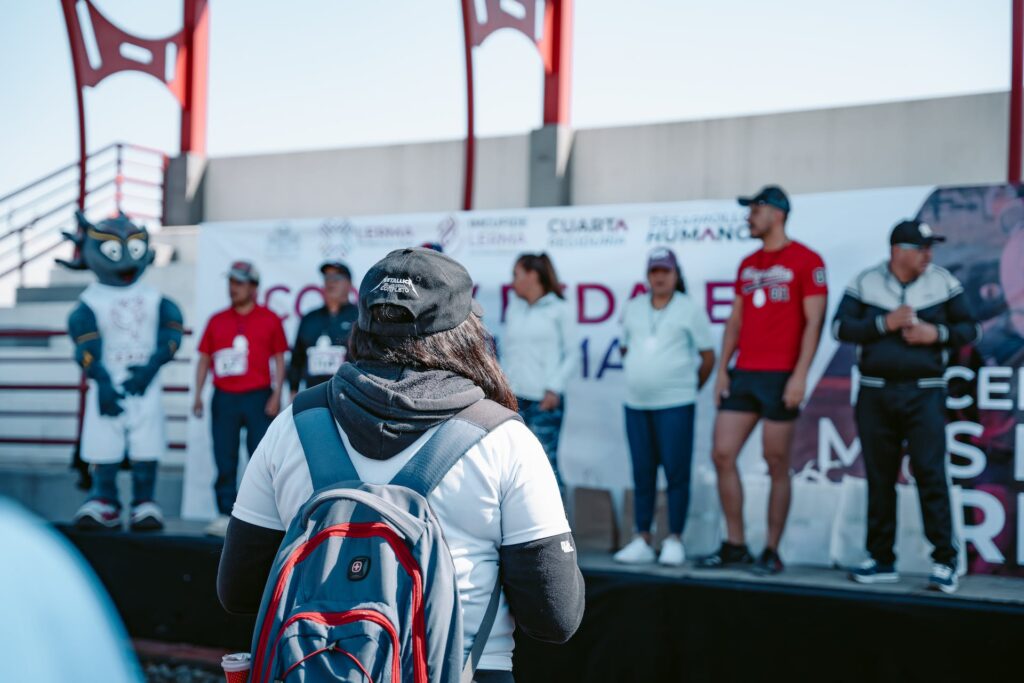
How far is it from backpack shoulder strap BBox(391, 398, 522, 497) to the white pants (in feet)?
14.5

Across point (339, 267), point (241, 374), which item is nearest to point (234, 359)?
point (241, 374)

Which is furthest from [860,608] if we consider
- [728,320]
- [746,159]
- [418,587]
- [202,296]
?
[746,159]

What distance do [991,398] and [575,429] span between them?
6.68ft

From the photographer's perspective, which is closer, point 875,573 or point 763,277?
point 875,573

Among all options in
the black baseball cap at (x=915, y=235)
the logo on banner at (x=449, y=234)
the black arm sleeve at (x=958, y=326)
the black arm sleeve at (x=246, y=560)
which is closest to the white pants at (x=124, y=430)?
the logo on banner at (x=449, y=234)

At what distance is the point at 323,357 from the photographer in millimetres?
5414

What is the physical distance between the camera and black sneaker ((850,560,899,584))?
163 inches

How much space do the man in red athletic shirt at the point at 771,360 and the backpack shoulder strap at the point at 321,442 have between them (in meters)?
3.21

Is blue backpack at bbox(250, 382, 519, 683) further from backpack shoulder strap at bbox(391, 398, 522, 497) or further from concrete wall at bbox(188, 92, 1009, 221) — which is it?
concrete wall at bbox(188, 92, 1009, 221)

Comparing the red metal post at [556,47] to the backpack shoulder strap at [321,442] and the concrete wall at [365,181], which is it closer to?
the concrete wall at [365,181]

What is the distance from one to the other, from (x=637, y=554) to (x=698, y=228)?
1.66m

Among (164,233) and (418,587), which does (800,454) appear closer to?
(418,587)

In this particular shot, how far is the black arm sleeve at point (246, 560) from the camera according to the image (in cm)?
159

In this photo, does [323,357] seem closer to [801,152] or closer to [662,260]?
[662,260]
